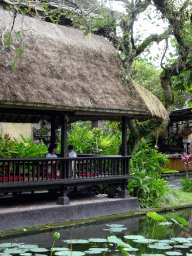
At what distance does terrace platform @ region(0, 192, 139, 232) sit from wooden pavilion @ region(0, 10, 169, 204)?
36cm

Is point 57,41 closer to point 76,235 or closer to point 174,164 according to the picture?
point 76,235

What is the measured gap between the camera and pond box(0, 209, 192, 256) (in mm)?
6496

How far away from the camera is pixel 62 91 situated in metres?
9.86

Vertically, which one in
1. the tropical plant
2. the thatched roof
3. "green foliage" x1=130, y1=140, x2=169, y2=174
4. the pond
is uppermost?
the thatched roof

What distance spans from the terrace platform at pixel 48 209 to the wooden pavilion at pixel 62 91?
0.36m

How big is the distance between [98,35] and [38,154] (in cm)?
443

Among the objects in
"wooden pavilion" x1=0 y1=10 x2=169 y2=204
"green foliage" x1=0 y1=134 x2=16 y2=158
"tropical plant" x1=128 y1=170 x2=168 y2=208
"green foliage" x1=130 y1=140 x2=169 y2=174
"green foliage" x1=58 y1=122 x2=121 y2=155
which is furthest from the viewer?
"green foliage" x1=58 y1=122 x2=121 y2=155

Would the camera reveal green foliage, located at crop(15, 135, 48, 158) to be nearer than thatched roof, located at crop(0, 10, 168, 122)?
No

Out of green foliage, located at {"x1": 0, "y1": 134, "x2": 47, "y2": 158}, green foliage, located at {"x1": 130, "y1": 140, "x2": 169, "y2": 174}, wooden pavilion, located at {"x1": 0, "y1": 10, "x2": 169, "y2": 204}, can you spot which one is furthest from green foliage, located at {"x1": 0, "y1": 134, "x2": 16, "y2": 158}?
green foliage, located at {"x1": 130, "y1": 140, "x2": 169, "y2": 174}

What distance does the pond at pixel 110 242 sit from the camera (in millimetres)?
6496

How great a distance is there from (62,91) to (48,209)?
2.82 meters

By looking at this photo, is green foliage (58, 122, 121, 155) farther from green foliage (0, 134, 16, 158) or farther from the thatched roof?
the thatched roof

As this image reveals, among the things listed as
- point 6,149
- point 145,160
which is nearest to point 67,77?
point 6,149

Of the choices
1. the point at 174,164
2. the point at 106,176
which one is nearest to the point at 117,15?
the point at 106,176
